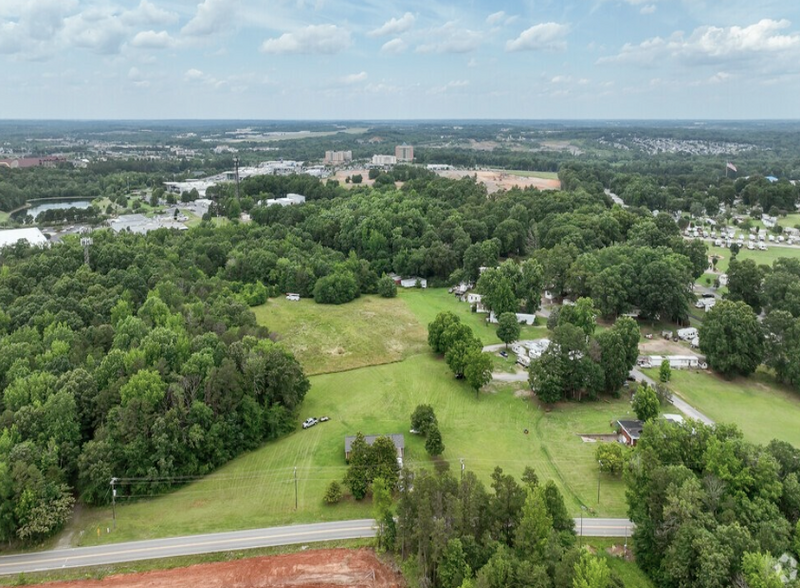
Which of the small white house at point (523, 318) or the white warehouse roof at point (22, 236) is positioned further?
the white warehouse roof at point (22, 236)

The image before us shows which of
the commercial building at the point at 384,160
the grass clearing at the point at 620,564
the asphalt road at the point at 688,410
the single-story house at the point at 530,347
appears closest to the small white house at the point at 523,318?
the single-story house at the point at 530,347

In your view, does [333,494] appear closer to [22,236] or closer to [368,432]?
[368,432]

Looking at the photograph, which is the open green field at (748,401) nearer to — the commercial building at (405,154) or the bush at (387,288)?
the bush at (387,288)

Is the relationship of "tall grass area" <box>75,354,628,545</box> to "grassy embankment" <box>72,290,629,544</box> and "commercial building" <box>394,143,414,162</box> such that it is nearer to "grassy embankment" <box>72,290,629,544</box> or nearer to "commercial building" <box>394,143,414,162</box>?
"grassy embankment" <box>72,290,629,544</box>

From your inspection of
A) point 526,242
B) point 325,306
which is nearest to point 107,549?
point 325,306

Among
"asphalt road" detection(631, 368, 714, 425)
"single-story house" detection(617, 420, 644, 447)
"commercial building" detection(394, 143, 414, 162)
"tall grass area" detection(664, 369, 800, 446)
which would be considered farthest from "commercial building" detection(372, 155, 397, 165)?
"single-story house" detection(617, 420, 644, 447)
